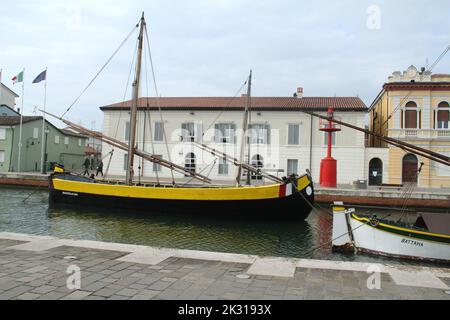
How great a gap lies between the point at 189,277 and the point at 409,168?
3016 cm

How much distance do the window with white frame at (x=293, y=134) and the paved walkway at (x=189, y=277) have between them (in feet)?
85.8

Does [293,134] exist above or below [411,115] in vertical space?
below

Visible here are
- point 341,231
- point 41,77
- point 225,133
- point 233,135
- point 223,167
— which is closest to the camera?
point 341,231

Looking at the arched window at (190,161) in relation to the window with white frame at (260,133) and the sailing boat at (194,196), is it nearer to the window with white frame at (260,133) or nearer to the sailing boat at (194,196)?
the window with white frame at (260,133)

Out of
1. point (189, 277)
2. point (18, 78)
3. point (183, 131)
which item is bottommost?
point (189, 277)

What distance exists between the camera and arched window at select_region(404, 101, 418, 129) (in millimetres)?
31469

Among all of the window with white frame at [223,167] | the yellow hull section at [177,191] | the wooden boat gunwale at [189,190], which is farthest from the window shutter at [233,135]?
the yellow hull section at [177,191]

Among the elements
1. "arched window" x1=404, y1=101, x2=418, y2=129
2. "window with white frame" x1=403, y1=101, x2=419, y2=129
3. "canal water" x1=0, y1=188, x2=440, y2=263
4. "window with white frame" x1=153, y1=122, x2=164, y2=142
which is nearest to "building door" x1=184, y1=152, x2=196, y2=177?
"window with white frame" x1=153, y1=122, x2=164, y2=142

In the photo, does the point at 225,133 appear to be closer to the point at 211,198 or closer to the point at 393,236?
the point at 211,198

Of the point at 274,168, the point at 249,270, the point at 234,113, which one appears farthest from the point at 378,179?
the point at 249,270

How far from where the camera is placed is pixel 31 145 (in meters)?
39.6

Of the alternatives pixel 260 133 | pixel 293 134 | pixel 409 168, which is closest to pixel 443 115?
pixel 409 168

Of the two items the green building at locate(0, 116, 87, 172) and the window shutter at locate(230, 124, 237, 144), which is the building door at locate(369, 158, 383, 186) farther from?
the green building at locate(0, 116, 87, 172)

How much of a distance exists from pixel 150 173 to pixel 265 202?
20.7m
